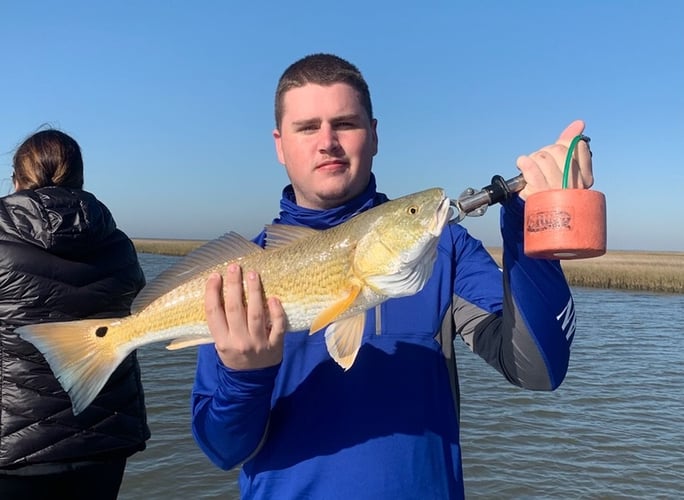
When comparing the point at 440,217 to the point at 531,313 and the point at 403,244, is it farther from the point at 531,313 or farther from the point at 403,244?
the point at 531,313

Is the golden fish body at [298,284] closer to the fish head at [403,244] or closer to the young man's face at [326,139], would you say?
the fish head at [403,244]

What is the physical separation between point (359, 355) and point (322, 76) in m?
1.35

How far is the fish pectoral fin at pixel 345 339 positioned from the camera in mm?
2361

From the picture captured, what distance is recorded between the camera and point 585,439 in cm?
1044

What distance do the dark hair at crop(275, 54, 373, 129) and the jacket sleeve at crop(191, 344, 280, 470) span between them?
4.38ft

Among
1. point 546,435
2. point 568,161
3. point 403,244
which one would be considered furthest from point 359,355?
point 546,435

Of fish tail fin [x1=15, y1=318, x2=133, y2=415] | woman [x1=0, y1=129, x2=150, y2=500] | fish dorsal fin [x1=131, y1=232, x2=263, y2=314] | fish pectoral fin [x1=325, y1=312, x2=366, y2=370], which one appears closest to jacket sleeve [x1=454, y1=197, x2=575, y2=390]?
fish pectoral fin [x1=325, y1=312, x2=366, y2=370]

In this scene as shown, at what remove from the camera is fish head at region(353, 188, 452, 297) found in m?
2.43

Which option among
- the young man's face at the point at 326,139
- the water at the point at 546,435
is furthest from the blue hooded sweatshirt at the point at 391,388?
the water at the point at 546,435

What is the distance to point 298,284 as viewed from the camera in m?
2.57

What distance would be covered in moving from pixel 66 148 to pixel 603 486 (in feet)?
29.0

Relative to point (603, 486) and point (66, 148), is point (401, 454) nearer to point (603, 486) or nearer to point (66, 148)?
point (66, 148)

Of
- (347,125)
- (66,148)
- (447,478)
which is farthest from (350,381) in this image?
(66,148)

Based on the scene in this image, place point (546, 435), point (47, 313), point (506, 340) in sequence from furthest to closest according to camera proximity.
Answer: point (546, 435), point (47, 313), point (506, 340)
